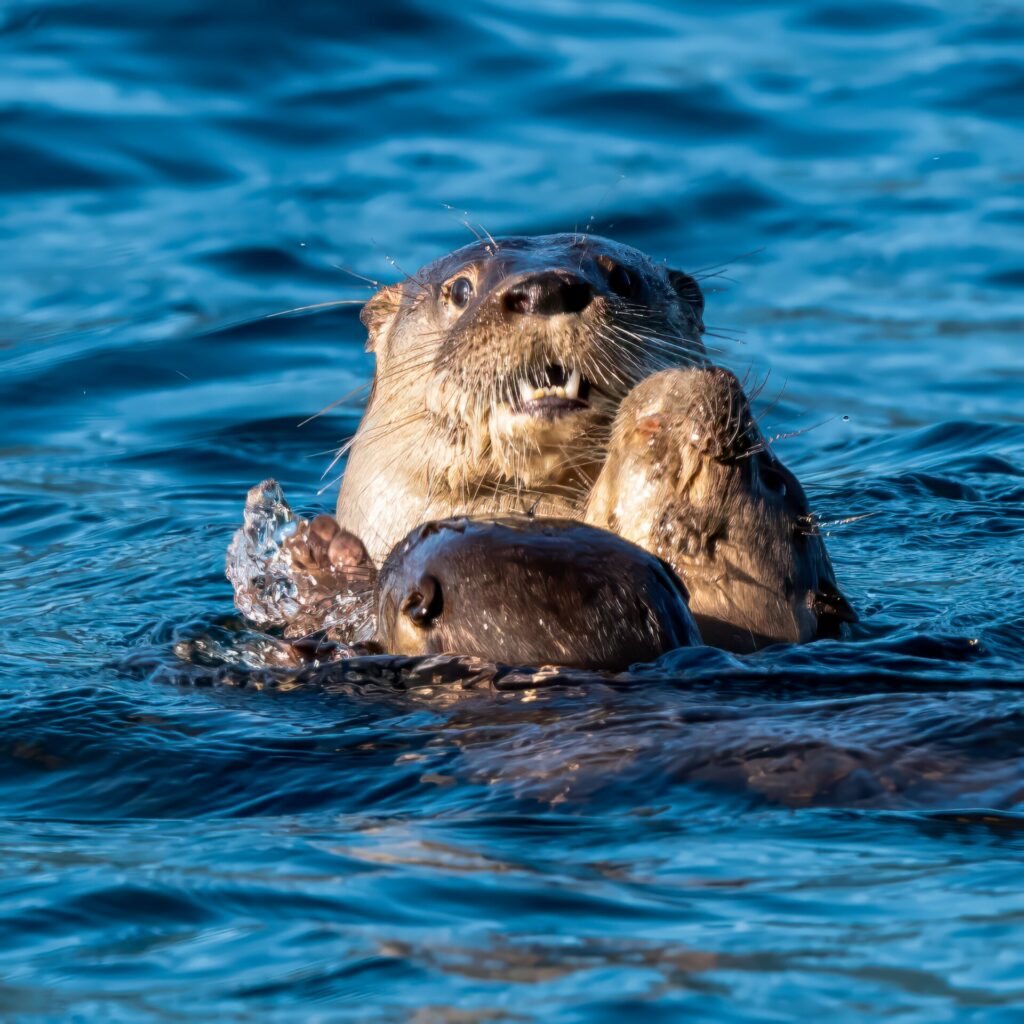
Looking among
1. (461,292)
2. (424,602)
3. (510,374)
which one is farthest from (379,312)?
(424,602)

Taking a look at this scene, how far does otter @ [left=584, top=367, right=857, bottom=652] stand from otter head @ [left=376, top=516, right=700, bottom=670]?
31 centimetres

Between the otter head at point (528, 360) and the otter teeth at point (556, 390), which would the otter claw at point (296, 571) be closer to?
the otter head at point (528, 360)

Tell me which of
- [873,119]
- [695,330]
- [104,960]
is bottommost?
[104,960]

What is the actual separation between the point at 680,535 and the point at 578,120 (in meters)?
8.19

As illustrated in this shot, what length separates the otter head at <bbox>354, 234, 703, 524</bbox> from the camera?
187 inches

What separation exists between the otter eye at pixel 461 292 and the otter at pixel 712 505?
0.94 meters

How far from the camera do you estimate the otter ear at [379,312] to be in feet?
19.6

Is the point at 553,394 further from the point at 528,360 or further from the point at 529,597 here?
the point at 529,597

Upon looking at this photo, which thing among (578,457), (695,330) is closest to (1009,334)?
(695,330)

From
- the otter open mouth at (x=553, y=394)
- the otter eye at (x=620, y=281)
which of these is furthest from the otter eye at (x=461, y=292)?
the otter open mouth at (x=553, y=394)

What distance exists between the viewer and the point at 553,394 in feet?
15.6

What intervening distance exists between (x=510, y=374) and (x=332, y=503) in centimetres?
299

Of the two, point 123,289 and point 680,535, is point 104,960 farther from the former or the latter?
point 123,289

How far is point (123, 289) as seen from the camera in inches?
398
